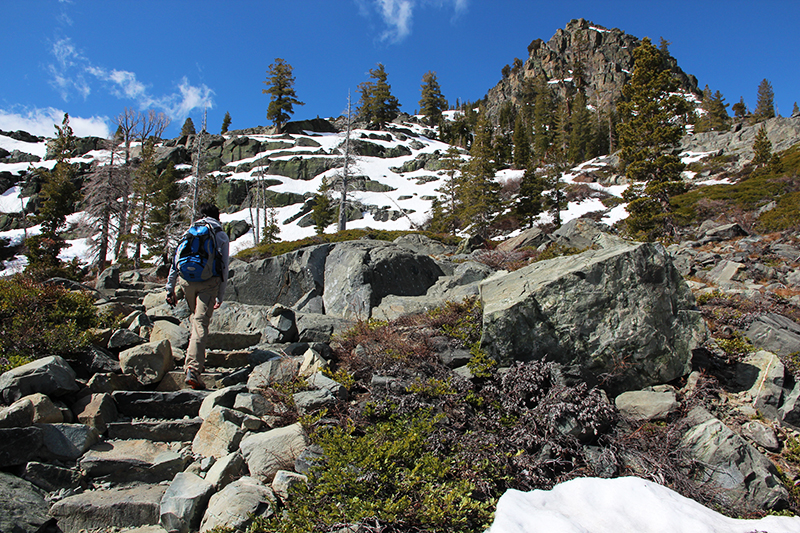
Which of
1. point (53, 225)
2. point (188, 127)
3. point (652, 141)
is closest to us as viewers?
point (652, 141)

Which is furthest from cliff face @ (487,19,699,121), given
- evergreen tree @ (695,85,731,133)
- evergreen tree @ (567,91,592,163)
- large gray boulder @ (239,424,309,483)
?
large gray boulder @ (239,424,309,483)

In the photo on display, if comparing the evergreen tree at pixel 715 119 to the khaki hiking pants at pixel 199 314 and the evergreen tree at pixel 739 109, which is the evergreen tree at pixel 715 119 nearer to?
the evergreen tree at pixel 739 109

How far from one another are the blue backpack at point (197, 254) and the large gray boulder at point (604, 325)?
397cm

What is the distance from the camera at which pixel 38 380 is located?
4289 mm

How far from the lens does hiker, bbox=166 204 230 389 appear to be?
529cm

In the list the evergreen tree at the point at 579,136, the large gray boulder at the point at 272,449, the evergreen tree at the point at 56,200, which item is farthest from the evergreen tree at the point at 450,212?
the large gray boulder at the point at 272,449

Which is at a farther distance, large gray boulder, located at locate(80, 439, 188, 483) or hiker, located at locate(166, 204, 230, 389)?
hiker, located at locate(166, 204, 230, 389)

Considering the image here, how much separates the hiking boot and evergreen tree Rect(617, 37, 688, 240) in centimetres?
2089

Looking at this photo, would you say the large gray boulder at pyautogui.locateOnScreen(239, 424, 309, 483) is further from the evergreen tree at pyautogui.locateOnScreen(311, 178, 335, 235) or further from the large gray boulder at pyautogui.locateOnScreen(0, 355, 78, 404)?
the evergreen tree at pyautogui.locateOnScreen(311, 178, 335, 235)

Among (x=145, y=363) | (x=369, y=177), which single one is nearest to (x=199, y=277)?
(x=145, y=363)

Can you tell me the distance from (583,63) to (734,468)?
146056 mm

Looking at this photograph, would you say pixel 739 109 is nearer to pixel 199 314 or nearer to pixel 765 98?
pixel 765 98

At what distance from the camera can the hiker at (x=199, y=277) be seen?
529 centimetres

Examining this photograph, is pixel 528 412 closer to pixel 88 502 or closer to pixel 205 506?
pixel 205 506
